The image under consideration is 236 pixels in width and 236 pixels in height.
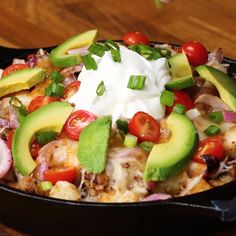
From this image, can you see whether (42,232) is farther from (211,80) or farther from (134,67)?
(211,80)

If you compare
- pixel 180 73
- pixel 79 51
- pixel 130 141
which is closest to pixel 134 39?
pixel 79 51

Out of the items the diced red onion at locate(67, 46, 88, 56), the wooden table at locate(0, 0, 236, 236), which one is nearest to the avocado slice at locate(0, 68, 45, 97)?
the diced red onion at locate(67, 46, 88, 56)

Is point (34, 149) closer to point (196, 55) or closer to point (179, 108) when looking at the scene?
point (179, 108)

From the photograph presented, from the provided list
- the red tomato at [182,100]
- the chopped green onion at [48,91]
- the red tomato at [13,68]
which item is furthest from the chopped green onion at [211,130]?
the red tomato at [13,68]

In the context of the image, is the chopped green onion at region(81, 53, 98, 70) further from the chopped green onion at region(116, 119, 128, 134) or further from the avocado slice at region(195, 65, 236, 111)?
the avocado slice at region(195, 65, 236, 111)

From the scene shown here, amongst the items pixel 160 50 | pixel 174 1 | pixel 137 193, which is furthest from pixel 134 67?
pixel 174 1
